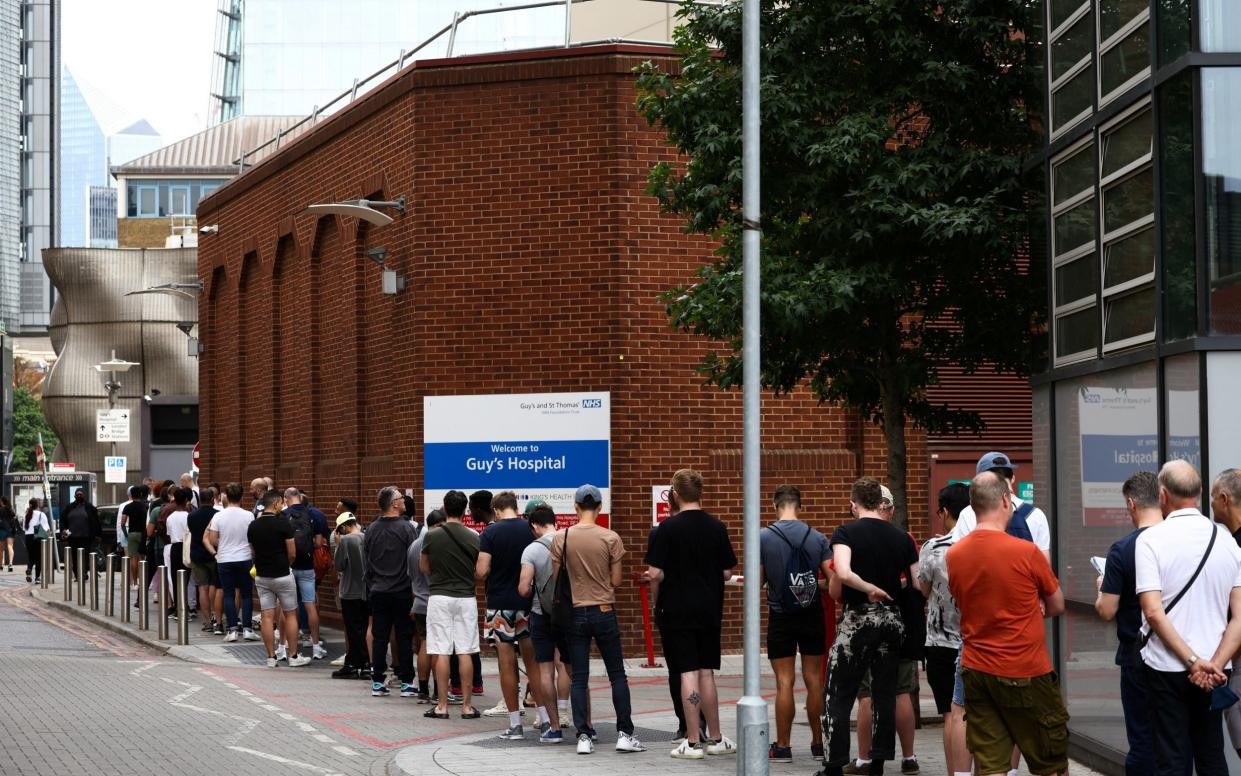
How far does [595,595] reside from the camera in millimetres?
11914

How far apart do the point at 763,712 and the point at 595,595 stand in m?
2.31

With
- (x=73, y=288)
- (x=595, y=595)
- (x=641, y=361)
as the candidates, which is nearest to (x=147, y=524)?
(x=641, y=361)

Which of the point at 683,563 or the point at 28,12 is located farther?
the point at 28,12

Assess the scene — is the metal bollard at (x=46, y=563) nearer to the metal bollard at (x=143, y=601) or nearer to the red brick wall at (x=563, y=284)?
the metal bollard at (x=143, y=601)

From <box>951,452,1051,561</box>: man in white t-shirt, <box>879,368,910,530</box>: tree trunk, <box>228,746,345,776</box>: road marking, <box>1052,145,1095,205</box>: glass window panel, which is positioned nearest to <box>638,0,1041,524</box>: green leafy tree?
<box>879,368,910,530</box>: tree trunk

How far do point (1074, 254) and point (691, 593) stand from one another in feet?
11.6

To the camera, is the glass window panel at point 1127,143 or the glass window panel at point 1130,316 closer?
the glass window panel at point 1130,316

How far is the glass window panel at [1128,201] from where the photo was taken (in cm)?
1006

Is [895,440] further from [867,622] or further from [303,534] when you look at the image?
[303,534]

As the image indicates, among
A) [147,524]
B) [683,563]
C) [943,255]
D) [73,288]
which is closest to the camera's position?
[683,563]

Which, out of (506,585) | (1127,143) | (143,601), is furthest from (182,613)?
(1127,143)

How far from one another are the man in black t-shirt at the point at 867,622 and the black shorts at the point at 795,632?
0.73 metres

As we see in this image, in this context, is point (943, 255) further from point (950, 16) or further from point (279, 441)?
point (279, 441)

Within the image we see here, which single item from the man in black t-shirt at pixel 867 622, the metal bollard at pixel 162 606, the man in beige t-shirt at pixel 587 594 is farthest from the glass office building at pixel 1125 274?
the metal bollard at pixel 162 606
